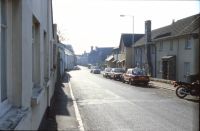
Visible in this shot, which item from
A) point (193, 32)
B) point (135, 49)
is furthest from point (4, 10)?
point (135, 49)

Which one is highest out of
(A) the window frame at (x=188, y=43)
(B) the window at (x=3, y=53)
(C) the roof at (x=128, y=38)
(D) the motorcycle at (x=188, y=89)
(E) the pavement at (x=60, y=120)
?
(C) the roof at (x=128, y=38)

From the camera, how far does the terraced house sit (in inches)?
1329

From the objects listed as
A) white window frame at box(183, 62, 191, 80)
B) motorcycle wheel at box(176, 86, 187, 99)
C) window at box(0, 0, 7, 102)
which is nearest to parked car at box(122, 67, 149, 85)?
white window frame at box(183, 62, 191, 80)

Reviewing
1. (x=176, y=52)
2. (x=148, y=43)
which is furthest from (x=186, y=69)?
(x=148, y=43)

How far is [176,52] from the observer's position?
38.1 meters

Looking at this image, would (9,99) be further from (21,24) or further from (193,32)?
(193,32)

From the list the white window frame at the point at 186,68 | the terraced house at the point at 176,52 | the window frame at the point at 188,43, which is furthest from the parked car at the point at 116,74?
the window frame at the point at 188,43

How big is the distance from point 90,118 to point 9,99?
666cm

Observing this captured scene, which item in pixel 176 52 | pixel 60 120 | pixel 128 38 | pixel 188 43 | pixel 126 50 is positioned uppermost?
pixel 128 38

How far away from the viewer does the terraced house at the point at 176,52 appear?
33.8m

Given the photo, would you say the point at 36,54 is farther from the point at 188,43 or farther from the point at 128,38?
the point at 128,38

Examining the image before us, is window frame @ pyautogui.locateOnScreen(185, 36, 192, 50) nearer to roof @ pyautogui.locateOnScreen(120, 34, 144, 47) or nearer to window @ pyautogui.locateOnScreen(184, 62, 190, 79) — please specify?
window @ pyautogui.locateOnScreen(184, 62, 190, 79)

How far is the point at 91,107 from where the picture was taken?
Answer: 16406mm

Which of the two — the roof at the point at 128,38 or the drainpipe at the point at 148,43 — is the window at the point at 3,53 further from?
the roof at the point at 128,38
